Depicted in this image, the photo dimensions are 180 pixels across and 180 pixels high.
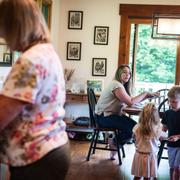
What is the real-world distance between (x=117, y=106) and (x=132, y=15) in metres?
2.00

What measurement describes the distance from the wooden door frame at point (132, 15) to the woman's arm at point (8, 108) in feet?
15.6

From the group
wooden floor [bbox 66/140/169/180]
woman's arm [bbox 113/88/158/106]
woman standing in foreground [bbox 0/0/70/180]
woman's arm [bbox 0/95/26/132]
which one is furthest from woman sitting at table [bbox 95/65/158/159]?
woman's arm [bbox 0/95/26/132]

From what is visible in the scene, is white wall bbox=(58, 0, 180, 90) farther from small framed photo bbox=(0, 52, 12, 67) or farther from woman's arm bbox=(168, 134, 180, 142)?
woman's arm bbox=(168, 134, 180, 142)

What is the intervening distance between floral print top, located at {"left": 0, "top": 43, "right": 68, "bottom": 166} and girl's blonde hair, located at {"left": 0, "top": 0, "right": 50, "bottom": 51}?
0.14 ft

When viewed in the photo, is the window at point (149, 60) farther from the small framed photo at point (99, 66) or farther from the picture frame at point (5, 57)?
the picture frame at point (5, 57)

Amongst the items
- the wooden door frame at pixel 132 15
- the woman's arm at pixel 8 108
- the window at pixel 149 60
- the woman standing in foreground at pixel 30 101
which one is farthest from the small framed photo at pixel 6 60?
the window at pixel 149 60

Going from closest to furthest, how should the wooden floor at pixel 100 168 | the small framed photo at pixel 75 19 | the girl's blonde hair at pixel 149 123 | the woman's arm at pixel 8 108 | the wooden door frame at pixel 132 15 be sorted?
the woman's arm at pixel 8 108 → the girl's blonde hair at pixel 149 123 → the wooden floor at pixel 100 168 → the wooden door frame at pixel 132 15 → the small framed photo at pixel 75 19

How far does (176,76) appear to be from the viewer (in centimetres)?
580

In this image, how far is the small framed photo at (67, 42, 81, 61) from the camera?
5844 mm

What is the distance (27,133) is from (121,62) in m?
4.73

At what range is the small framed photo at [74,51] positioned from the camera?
230 inches

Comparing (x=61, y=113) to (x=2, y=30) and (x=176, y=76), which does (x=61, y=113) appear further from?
(x=176, y=76)

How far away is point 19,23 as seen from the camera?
3.84 ft

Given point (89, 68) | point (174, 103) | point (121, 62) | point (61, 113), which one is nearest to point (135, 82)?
point (121, 62)
